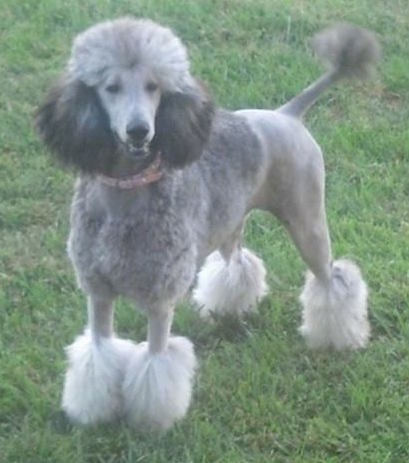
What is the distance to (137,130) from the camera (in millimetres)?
3047

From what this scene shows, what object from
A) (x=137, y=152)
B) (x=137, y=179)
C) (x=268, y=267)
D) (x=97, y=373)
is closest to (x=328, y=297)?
(x=268, y=267)

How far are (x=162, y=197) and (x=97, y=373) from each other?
1.94 feet

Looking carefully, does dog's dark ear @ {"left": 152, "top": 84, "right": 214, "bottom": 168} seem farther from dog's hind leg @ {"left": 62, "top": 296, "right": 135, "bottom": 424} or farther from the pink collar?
dog's hind leg @ {"left": 62, "top": 296, "right": 135, "bottom": 424}

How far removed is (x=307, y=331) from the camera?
13.8 ft

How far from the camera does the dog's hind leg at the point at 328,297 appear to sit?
4070 millimetres

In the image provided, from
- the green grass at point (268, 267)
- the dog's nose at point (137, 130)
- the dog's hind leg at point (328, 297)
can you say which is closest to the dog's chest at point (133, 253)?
the dog's nose at point (137, 130)

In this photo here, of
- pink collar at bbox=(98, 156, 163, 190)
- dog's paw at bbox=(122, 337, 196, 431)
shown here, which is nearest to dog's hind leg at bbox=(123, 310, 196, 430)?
dog's paw at bbox=(122, 337, 196, 431)

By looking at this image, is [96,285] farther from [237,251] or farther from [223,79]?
[223,79]

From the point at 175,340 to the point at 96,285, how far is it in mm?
351

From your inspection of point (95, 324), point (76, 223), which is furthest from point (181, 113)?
point (95, 324)

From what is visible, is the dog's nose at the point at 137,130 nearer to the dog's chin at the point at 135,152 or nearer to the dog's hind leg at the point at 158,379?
the dog's chin at the point at 135,152

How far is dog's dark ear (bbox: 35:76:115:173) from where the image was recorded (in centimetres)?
318

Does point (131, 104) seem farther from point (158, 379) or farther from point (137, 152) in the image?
point (158, 379)

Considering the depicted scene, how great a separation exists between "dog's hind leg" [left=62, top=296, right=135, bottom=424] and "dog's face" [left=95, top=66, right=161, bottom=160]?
66 centimetres
